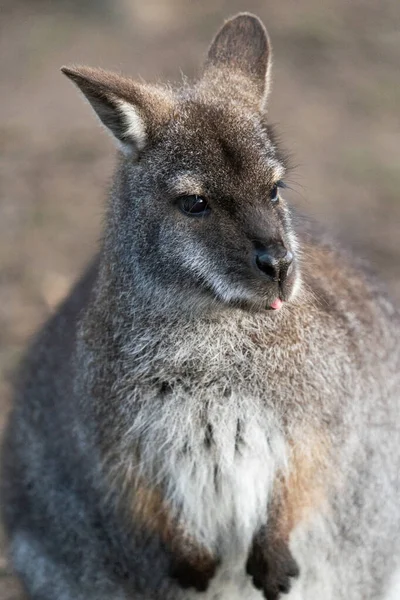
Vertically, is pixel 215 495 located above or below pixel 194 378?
below

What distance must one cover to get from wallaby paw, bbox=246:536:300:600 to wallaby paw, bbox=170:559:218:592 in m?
0.16

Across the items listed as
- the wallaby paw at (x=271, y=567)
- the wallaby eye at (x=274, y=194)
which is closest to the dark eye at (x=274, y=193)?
the wallaby eye at (x=274, y=194)

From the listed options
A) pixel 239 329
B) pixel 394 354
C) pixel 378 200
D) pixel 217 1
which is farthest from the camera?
pixel 217 1

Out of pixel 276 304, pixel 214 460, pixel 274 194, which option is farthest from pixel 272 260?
pixel 214 460

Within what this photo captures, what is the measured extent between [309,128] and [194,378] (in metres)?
5.90

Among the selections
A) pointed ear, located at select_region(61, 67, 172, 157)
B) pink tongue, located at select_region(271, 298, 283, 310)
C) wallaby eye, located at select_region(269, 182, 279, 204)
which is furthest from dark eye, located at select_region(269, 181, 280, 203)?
pointed ear, located at select_region(61, 67, 172, 157)

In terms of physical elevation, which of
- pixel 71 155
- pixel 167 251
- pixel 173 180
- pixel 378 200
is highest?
pixel 173 180

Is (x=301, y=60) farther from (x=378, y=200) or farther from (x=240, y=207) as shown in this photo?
(x=240, y=207)

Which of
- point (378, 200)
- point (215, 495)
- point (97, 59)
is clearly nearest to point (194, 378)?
point (215, 495)

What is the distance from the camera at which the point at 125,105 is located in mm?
3801

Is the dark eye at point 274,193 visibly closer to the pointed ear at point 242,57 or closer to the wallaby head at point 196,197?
the wallaby head at point 196,197

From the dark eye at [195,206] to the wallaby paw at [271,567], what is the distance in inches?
53.3

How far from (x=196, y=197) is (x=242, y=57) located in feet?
2.93

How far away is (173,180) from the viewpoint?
3.78 metres
